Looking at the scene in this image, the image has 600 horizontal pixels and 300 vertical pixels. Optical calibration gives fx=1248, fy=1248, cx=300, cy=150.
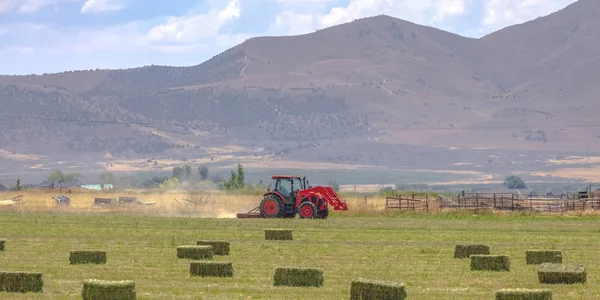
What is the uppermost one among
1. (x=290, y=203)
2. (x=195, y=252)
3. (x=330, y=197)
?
(x=330, y=197)

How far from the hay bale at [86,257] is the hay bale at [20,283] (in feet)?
19.8

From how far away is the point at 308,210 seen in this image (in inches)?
2143

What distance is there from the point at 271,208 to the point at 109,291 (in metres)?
33.6

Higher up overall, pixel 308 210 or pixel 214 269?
pixel 308 210

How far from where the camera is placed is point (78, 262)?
29297 millimetres

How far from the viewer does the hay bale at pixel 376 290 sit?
21.7 meters

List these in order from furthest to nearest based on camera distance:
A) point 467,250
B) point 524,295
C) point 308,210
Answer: point 308,210 < point 467,250 < point 524,295

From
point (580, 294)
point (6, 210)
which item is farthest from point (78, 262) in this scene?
point (6, 210)

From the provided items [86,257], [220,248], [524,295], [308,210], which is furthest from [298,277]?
[308,210]

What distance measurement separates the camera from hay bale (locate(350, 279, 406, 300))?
71.3 ft

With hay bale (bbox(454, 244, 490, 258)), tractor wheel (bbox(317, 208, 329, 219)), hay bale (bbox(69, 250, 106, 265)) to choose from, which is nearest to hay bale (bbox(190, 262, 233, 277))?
hay bale (bbox(69, 250, 106, 265))

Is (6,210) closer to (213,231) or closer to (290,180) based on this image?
(290,180)

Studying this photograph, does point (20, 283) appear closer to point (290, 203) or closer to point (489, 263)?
point (489, 263)

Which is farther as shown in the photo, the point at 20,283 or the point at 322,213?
the point at 322,213
